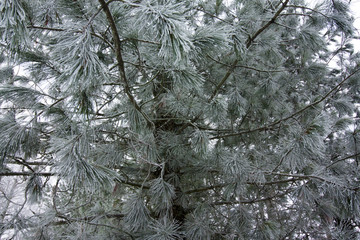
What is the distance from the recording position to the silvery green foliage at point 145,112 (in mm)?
1217

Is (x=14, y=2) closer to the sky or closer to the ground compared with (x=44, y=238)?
closer to the sky

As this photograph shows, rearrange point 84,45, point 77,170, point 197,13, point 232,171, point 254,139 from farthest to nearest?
point 254,139
point 197,13
point 232,171
point 77,170
point 84,45

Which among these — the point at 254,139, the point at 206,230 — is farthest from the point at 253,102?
the point at 206,230

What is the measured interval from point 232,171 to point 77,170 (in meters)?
1.23

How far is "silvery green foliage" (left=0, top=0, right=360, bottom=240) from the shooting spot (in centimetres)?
122

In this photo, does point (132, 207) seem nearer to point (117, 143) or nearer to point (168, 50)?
point (117, 143)

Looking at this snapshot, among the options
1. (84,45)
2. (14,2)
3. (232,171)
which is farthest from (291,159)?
(14,2)

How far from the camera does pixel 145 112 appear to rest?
237cm

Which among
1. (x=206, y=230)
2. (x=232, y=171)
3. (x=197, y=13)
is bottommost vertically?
(x=206, y=230)

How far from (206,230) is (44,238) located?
4.13 feet

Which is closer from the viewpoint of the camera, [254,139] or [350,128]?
[350,128]

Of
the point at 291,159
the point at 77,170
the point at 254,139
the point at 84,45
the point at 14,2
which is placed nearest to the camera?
the point at 14,2

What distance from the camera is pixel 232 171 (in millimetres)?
2115

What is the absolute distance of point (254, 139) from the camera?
309 cm
